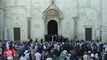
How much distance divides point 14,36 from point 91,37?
34.3 ft

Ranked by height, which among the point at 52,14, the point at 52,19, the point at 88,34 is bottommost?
the point at 88,34

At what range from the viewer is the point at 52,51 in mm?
26422

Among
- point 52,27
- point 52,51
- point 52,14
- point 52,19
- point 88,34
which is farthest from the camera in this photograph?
point 52,27

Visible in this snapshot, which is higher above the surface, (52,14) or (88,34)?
(52,14)

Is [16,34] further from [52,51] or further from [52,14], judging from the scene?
[52,51]

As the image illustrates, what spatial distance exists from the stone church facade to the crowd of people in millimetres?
11726

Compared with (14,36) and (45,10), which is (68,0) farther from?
(14,36)

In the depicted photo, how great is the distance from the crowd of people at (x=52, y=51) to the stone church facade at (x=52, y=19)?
11726mm

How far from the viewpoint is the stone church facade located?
4450 cm

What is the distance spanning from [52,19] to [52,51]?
778 inches

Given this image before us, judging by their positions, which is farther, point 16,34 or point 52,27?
point 52,27

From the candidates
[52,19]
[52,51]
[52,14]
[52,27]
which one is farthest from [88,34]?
[52,51]

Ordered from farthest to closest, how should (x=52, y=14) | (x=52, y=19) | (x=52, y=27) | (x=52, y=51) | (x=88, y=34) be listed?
(x=52, y=27), (x=52, y=19), (x=52, y=14), (x=88, y=34), (x=52, y=51)

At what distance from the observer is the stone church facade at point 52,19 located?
4450 cm
